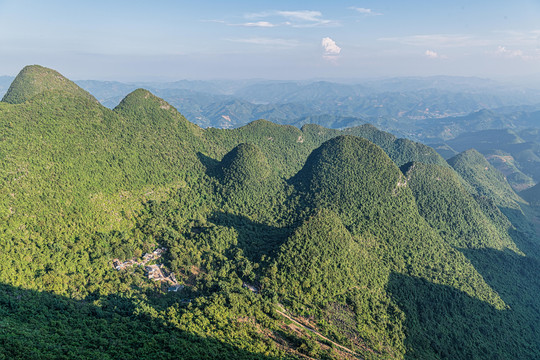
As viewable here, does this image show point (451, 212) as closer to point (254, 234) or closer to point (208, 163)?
point (254, 234)

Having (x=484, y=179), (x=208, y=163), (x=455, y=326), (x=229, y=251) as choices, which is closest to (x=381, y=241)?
(x=455, y=326)

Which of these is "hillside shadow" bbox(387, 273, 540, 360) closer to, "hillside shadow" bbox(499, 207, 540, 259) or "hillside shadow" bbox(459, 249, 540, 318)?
"hillside shadow" bbox(459, 249, 540, 318)

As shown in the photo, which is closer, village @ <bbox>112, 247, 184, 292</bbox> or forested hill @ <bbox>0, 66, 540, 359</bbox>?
forested hill @ <bbox>0, 66, 540, 359</bbox>

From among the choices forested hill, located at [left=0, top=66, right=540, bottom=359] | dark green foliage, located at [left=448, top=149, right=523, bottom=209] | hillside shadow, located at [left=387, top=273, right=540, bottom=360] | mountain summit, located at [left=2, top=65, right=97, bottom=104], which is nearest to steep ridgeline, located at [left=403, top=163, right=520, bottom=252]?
forested hill, located at [left=0, top=66, right=540, bottom=359]

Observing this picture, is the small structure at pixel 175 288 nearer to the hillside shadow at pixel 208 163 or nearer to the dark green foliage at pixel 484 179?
the hillside shadow at pixel 208 163

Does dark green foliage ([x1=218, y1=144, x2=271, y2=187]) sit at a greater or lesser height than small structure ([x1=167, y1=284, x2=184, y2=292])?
greater

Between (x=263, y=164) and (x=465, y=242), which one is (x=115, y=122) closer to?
(x=263, y=164)
